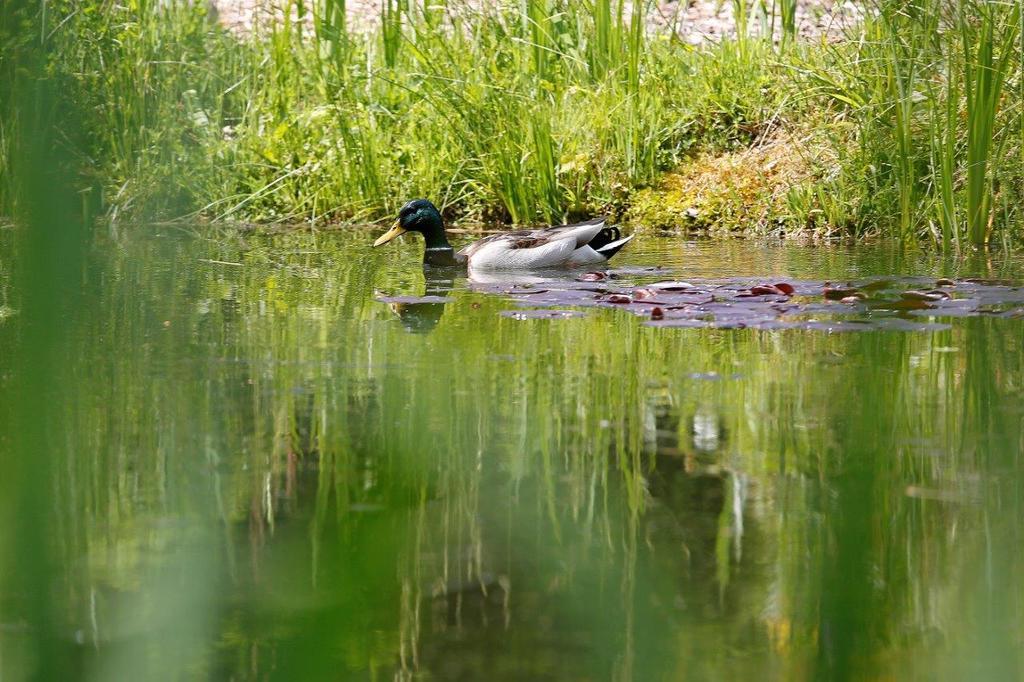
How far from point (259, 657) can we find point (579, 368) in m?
3.84

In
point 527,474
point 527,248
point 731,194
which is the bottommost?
point 527,474

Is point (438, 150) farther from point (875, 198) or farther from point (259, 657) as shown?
point (259, 657)

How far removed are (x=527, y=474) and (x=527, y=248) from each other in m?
4.72

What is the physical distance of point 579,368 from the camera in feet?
15.3

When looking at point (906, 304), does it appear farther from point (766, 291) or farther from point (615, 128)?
point (615, 128)

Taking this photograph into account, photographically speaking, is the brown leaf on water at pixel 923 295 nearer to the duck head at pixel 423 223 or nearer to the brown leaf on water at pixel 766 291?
the brown leaf on water at pixel 766 291

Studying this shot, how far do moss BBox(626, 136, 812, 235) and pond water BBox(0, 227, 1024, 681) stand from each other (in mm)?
971

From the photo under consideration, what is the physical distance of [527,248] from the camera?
777 centimetres

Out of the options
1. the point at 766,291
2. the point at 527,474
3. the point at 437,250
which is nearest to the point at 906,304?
the point at 766,291

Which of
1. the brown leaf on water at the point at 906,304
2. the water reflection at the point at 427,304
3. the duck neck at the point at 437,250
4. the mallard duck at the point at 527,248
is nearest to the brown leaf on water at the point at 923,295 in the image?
the brown leaf on water at the point at 906,304

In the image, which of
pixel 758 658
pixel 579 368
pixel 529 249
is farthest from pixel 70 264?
pixel 529 249

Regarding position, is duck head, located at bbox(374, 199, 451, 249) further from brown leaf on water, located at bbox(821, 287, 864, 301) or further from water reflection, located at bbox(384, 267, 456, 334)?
brown leaf on water, located at bbox(821, 287, 864, 301)

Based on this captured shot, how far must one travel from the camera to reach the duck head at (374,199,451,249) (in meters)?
7.96

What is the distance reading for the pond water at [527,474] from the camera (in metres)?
0.79
